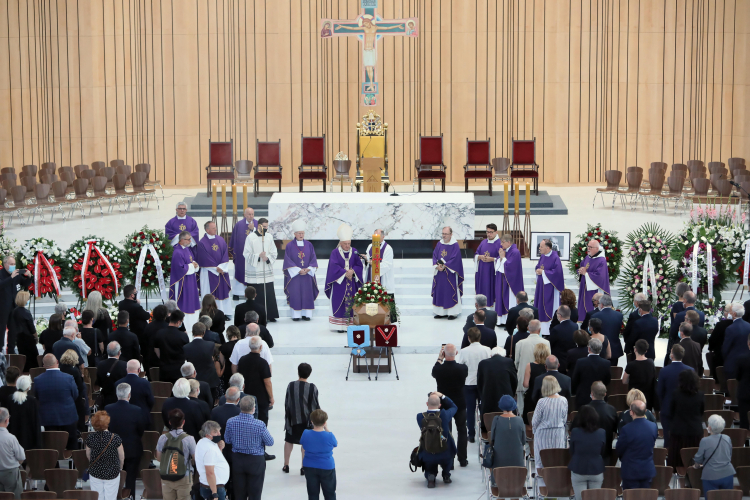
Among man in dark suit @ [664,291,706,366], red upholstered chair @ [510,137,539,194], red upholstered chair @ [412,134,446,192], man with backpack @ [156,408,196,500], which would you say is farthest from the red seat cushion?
man with backpack @ [156,408,196,500]

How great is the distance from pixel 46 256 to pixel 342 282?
165 inches

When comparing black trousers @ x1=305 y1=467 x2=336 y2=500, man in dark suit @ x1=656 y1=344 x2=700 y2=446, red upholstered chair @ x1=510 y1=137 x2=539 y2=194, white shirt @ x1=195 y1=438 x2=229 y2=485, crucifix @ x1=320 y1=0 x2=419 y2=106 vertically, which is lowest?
black trousers @ x1=305 y1=467 x2=336 y2=500

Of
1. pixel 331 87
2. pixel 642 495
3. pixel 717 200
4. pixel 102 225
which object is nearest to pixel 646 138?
pixel 717 200

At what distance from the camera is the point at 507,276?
48.9 ft

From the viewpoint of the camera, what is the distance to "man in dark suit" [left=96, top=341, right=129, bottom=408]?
31.3 feet

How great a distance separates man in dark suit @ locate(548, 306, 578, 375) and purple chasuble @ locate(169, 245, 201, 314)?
6.01 meters

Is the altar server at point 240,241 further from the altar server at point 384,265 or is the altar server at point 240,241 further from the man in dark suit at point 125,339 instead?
the man in dark suit at point 125,339

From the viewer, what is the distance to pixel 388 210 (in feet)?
56.0

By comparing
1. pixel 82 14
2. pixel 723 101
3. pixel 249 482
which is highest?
pixel 82 14

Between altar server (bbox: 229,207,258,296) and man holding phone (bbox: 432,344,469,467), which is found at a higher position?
altar server (bbox: 229,207,258,296)

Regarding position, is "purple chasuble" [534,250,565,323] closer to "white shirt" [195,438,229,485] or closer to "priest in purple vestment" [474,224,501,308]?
"priest in purple vestment" [474,224,501,308]

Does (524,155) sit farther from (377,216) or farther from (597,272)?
(597,272)

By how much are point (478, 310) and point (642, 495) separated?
3521 millimetres

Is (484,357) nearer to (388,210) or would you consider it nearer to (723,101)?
(388,210)
